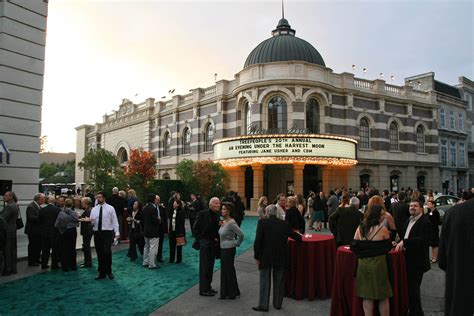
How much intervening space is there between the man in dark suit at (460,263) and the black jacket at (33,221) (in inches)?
377

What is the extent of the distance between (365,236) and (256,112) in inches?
848

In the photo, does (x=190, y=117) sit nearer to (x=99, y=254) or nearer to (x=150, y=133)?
(x=150, y=133)

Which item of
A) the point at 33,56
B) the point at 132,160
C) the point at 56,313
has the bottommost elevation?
the point at 56,313

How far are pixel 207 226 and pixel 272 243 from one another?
1622 millimetres

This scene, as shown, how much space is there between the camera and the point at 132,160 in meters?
27.8

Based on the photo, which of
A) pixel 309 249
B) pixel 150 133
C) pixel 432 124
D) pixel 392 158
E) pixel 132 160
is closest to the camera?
pixel 309 249

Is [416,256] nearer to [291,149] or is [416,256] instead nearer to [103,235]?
[103,235]

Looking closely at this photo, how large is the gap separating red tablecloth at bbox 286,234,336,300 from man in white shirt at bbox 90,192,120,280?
4374 mm

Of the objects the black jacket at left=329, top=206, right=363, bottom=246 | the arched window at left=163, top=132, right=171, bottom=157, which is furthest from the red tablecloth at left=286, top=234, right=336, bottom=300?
the arched window at left=163, top=132, right=171, bottom=157

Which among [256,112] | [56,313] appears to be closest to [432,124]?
[256,112]

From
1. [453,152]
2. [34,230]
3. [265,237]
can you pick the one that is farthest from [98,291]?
[453,152]

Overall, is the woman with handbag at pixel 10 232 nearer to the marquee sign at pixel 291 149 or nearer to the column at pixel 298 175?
the marquee sign at pixel 291 149

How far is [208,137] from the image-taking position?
31547 mm

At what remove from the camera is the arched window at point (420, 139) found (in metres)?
32.5
